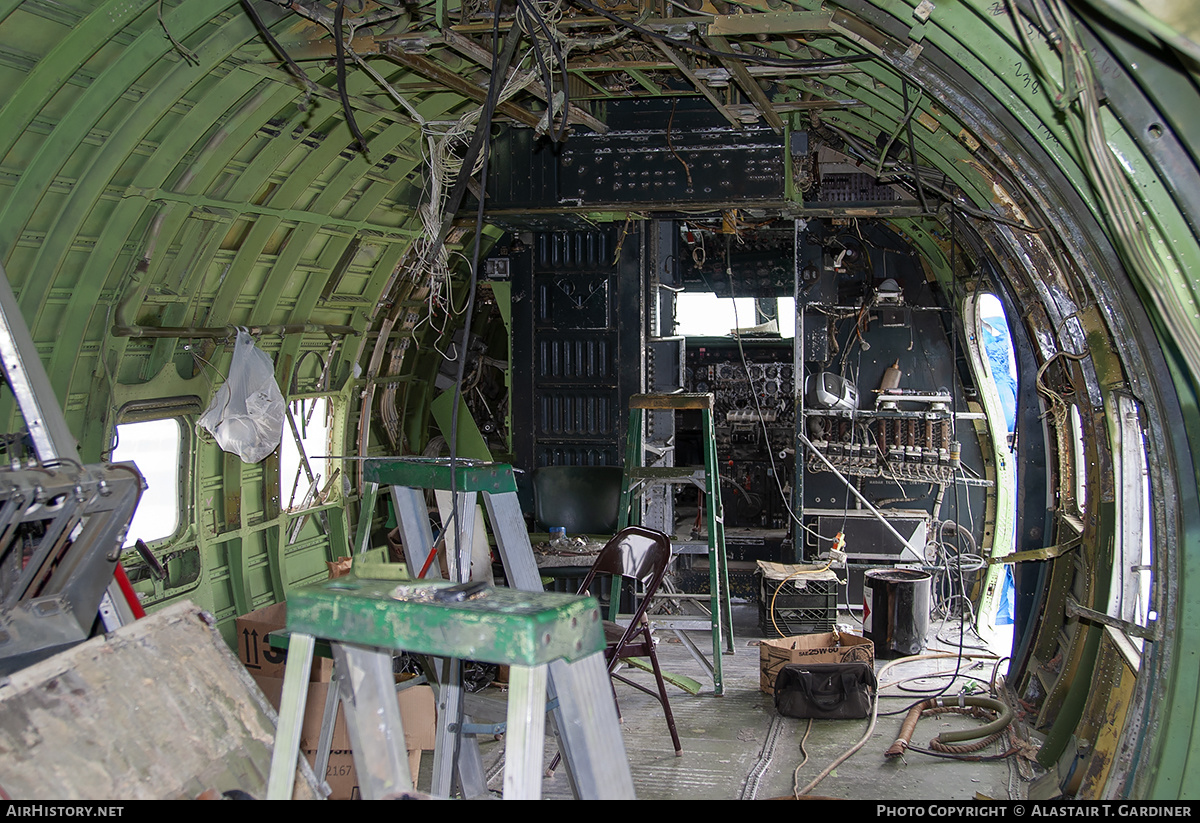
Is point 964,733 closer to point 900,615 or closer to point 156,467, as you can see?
point 900,615

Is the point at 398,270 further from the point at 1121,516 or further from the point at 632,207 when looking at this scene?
the point at 1121,516

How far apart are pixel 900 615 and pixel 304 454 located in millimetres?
4996

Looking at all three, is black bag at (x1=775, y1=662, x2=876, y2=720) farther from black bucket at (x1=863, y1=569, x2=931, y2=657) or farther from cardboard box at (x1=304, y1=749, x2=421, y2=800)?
cardboard box at (x1=304, y1=749, x2=421, y2=800)

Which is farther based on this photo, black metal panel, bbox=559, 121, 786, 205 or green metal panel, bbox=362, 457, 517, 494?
black metal panel, bbox=559, 121, 786, 205

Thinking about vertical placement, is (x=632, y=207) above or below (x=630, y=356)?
above

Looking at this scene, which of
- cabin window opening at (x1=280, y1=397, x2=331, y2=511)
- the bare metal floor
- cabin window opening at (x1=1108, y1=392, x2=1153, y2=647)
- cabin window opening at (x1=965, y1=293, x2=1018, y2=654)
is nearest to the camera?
cabin window opening at (x1=1108, y1=392, x2=1153, y2=647)

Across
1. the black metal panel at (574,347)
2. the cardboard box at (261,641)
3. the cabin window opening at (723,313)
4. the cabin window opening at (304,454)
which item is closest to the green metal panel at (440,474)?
the cardboard box at (261,641)

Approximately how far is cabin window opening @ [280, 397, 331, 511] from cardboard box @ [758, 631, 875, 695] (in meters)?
3.84

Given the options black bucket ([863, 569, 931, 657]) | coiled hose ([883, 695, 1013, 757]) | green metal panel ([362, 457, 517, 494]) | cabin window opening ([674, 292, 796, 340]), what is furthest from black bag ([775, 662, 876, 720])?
cabin window opening ([674, 292, 796, 340])

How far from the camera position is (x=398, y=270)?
878cm

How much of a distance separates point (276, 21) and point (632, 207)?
2704 mm

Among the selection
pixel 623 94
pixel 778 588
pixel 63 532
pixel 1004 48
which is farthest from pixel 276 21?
pixel 778 588

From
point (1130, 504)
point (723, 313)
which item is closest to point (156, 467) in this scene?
point (1130, 504)

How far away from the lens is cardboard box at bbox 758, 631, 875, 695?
6520mm
